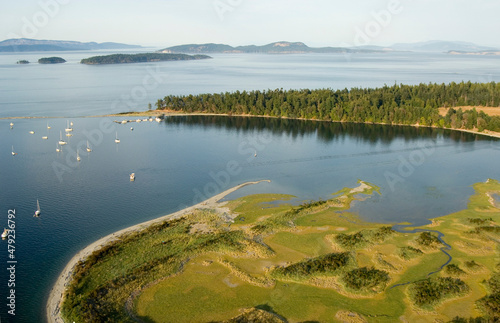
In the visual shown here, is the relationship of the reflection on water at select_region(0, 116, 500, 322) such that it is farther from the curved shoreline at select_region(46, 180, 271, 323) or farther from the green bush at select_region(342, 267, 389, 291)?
the green bush at select_region(342, 267, 389, 291)

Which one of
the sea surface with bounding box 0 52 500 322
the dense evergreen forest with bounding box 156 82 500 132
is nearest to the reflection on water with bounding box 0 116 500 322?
the sea surface with bounding box 0 52 500 322

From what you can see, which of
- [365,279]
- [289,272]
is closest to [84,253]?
[289,272]

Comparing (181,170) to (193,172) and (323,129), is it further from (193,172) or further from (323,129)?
(323,129)

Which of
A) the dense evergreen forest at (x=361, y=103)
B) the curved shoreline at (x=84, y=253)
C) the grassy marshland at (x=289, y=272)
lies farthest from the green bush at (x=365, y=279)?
the dense evergreen forest at (x=361, y=103)

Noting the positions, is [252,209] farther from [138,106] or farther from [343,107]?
[138,106]

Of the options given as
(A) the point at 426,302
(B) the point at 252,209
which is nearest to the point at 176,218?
(B) the point at 252,209

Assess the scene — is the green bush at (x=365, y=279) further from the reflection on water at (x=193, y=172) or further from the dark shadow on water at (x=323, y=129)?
the dark shadow on water at (x=323, y=129)
